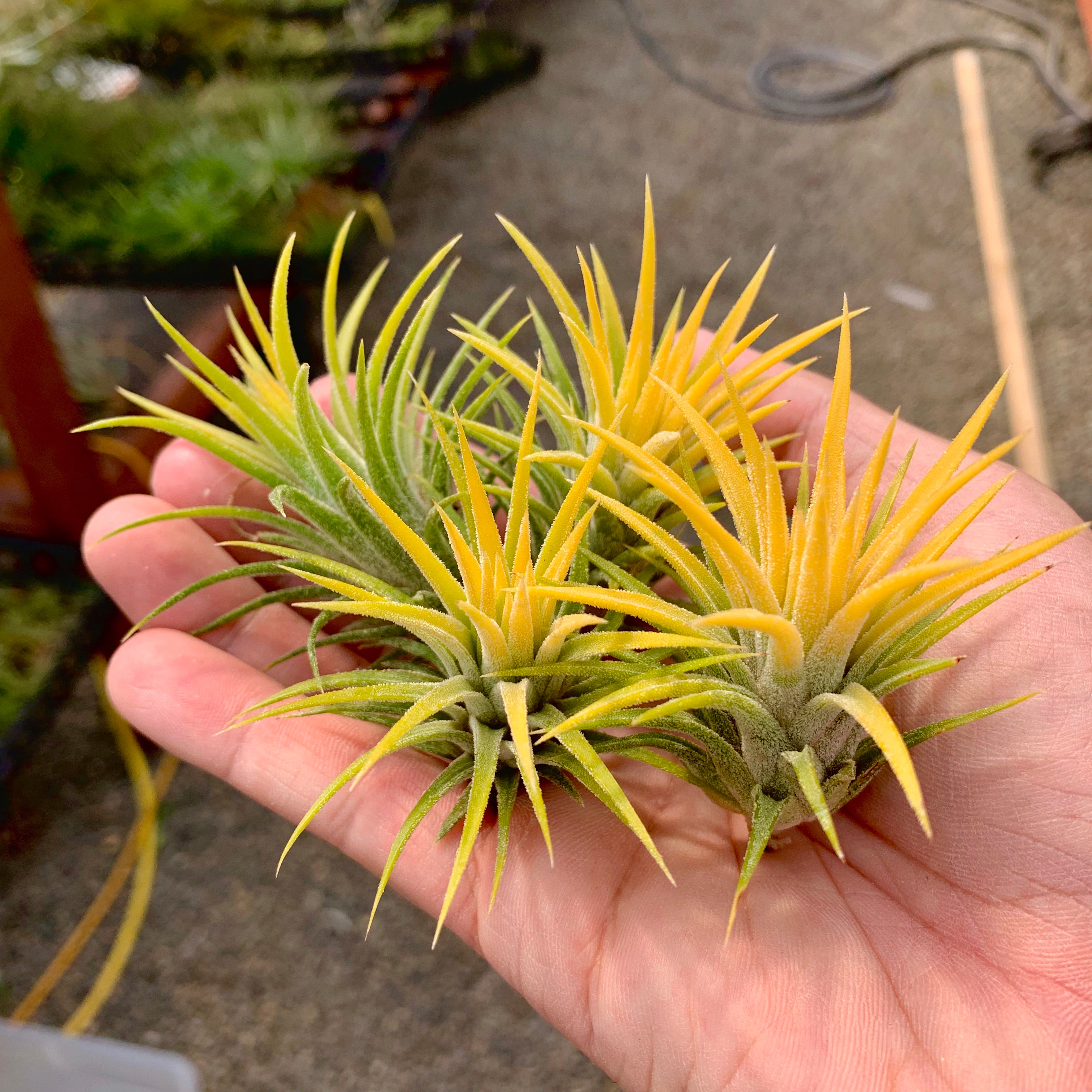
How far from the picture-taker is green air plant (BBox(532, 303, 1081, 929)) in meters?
0.52

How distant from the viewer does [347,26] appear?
2203 millimetres

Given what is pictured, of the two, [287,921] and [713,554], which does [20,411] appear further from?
[713,554]

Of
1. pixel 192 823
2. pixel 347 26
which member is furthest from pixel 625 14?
pixel 192 823

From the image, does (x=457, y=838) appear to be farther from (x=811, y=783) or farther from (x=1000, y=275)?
(x=1000, y=275)

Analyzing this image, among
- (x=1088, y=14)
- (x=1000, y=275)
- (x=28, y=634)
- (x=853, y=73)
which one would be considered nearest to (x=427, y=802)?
(x=28, y=634)

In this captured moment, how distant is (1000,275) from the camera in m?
1.93

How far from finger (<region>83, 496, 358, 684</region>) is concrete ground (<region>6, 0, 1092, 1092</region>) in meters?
0.58

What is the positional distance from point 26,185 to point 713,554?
1724 mm

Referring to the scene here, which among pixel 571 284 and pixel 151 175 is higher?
pixel 151 175

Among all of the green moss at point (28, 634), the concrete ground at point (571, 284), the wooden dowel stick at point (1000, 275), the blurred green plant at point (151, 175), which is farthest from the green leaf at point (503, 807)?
the blurred green plant at point (151, 175)

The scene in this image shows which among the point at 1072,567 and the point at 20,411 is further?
the point at 20,411

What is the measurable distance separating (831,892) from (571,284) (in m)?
1.55

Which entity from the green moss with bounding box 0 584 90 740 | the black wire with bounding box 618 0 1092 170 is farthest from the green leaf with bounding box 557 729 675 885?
the black wire with bounding box 618 0 1092 170

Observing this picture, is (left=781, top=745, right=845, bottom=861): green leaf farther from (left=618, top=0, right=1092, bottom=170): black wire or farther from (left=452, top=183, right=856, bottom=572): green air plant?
(left=618, top=0, right=1092, bottom=170): black wire
